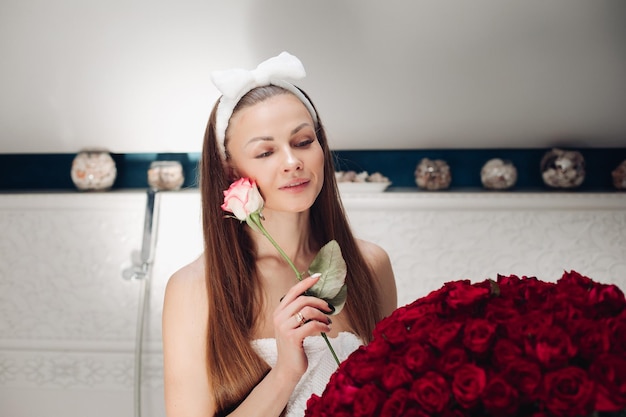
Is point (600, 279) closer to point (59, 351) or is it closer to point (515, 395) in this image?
point (515, 395)

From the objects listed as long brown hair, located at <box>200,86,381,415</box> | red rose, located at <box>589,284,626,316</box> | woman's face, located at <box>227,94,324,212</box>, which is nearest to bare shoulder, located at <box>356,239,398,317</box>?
long brown hair, located at <box>200,86,381,415</box>

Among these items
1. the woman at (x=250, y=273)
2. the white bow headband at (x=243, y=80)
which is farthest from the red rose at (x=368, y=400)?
the white bow headband at (x=243, y=80)

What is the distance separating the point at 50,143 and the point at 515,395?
2.12m

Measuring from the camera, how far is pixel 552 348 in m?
0.60

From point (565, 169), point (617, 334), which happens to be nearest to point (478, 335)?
point (617, 334)

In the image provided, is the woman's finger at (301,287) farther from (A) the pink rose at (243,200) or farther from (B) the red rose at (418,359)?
(B) the red rose at (418,359)

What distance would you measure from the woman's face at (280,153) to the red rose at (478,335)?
0.58 meters

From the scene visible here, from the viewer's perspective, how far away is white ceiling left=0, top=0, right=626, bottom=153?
185cm

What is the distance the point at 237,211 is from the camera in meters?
1.03

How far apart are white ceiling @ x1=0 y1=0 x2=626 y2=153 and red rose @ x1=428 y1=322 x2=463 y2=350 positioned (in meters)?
1.31

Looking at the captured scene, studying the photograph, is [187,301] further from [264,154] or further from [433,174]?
[433,174]

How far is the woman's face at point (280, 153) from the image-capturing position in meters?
1.18

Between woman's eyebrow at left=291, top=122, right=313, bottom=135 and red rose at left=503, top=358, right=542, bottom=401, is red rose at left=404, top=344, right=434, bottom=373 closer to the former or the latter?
red rose at left=503, top=358, right=542, bottom=401

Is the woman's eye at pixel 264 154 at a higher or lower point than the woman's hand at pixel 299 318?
higher
